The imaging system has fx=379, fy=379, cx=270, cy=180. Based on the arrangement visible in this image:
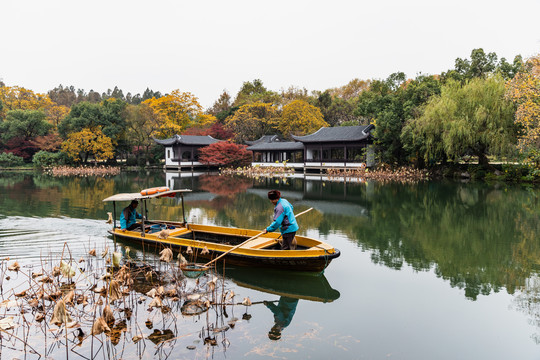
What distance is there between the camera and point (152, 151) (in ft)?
143

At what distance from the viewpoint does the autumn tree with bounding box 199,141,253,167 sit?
1404 inches

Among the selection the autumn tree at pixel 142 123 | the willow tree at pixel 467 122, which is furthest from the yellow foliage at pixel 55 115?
the willow tree at pixel 467 122

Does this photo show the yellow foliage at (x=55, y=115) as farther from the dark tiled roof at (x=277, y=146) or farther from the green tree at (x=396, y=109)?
the green tree at (x=396, y=109)

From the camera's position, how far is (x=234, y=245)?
7812mm

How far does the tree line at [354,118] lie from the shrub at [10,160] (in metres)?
0.35

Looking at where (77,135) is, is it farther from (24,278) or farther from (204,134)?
(24,278)

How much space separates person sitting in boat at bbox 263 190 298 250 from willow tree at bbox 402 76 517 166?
768 inches

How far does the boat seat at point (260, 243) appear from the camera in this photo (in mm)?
7156

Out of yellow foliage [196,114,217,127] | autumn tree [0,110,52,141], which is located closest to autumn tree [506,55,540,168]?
yellow foliage [196,114,217,127]

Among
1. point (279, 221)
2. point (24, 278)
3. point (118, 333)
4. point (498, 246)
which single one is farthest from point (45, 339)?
point (498, 246)

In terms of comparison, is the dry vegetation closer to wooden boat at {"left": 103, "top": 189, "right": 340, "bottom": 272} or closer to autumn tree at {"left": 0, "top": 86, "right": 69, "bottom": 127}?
wooden boat at {"left": 103, "top": 189, "right": 340, "bottom": 272}

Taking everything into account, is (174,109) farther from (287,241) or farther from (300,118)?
(287,241)

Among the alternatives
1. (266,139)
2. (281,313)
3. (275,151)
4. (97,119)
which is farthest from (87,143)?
(281,313)

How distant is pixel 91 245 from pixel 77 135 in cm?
3241
